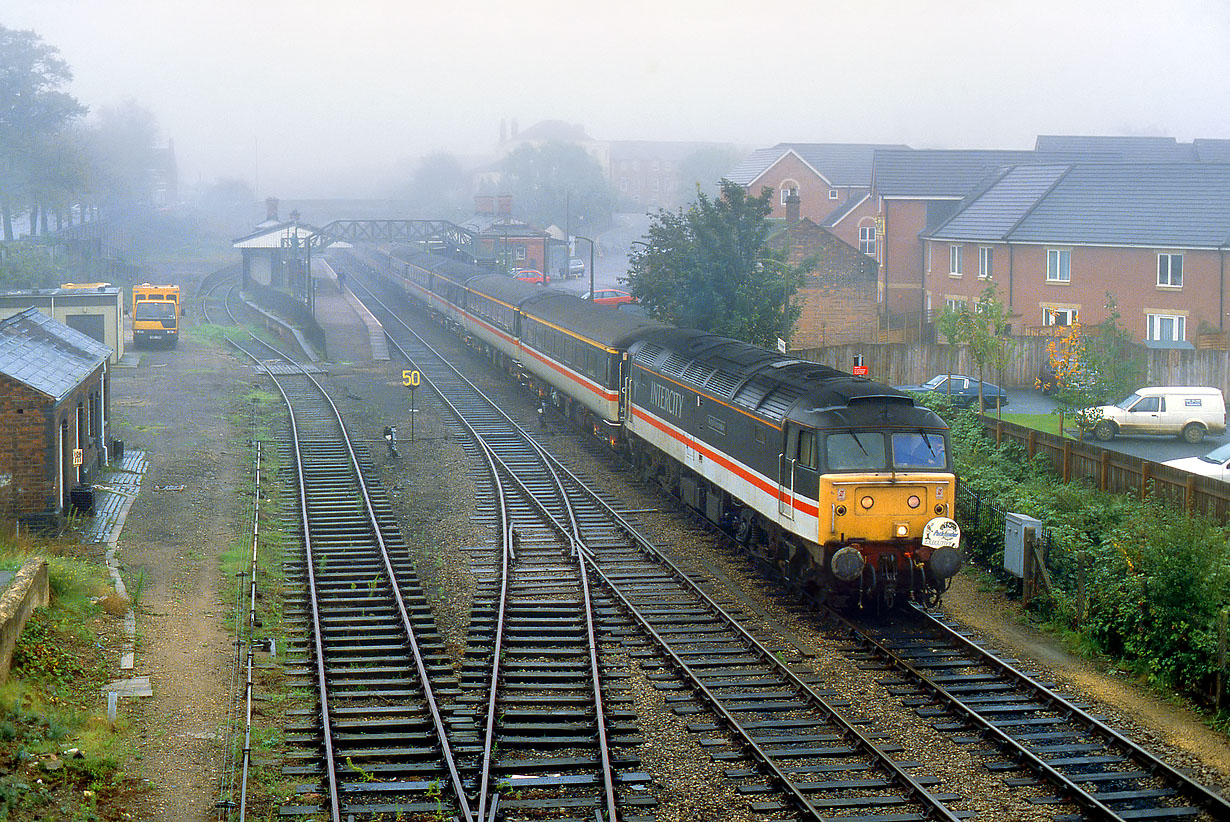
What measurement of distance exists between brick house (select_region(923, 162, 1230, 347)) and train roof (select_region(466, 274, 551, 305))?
728 inches

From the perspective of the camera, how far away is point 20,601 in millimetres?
14117

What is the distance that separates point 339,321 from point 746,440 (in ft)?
134

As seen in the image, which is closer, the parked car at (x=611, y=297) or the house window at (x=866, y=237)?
the parked car at (x=611, y=297)

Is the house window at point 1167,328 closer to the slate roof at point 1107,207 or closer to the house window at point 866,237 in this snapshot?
the slate roof at point 1107,207

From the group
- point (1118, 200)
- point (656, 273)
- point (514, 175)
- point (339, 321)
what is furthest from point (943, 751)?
point (514, 175)

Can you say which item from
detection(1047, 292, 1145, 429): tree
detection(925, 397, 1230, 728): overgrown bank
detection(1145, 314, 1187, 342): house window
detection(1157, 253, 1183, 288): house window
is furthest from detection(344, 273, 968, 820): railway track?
detection(1157, 253, 1183, 288): house window

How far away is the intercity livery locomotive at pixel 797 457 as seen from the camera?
16.4m

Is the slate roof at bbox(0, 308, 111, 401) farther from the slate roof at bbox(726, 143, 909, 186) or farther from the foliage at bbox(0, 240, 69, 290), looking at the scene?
the slate roof at bbox(726, 143, 909, 186)

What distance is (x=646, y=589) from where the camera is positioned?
18844mm

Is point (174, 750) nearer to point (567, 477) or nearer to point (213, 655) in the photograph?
point (213, 655)

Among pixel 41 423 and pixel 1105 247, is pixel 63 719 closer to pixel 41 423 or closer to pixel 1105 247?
pixel 41 423

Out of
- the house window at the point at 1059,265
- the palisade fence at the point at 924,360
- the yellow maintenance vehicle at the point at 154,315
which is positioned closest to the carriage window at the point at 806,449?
the palisade fence at the point at 924,360

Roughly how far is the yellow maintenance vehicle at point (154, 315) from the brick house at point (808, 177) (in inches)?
1768

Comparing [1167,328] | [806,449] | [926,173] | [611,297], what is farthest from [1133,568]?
[926,173]
